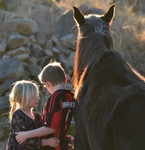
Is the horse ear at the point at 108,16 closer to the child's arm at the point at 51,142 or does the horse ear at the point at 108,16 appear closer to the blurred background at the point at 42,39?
the child's arm at the point at 51,142

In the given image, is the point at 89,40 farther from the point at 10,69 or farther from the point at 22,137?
the point at 10,69

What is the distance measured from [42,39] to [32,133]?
735 cm

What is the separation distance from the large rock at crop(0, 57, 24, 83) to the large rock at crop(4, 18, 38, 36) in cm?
157

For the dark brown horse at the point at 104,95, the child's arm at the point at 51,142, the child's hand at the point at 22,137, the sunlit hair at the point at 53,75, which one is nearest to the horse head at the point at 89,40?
the dark brown horse at the point at 104,95

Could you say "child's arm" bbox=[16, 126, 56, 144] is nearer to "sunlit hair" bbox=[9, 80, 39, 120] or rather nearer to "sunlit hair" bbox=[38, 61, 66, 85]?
"sunlit hair" bbox=[9, 80, 39, 120]

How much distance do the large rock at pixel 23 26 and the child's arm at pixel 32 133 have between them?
7.32 metres

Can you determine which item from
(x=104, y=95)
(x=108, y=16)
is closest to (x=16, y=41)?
(x=108, y=16)

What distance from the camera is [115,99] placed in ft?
11.1

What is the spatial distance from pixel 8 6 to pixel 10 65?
388 cm

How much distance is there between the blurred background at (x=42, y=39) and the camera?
9898 millimetres

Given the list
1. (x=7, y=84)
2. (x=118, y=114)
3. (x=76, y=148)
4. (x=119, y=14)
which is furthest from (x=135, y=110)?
(x=119, y=14)

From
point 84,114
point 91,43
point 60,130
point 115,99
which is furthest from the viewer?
point 91,43

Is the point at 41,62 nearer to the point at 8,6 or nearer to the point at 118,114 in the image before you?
the point at 8,6

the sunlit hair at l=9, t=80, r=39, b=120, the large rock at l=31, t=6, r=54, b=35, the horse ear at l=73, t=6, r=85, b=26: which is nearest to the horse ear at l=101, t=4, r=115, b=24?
the horse ear at l=73, t=6, r=85, b=26
